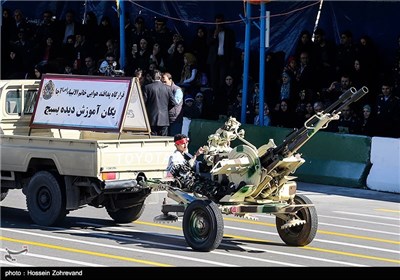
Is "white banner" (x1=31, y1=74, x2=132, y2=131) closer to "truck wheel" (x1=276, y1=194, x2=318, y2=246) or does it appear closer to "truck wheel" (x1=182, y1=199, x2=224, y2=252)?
"truck wheel" (x1=182, y1=199, x2=224, y2=252)

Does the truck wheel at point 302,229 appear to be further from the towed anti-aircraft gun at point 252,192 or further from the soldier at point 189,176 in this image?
the soldier at point 189,176

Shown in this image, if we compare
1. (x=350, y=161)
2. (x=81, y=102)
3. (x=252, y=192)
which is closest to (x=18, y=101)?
(x=81, y=102)

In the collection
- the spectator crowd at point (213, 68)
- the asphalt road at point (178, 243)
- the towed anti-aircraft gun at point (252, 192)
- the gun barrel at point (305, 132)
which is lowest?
the asphalt road at point (178, 243)

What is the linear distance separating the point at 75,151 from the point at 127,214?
1.60 meters

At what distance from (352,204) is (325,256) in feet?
17.1

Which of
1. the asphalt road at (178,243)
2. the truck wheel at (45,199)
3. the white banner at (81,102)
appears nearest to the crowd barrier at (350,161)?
the asphalt road at (178,243)

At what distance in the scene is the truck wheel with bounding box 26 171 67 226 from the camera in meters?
16.5

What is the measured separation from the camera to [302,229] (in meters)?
15.5

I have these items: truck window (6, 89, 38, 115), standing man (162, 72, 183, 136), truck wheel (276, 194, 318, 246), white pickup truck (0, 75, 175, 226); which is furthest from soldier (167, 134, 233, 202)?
standing man (162, 72, 183, 136)

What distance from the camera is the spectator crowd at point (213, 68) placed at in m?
22.5

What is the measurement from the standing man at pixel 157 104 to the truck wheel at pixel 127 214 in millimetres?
5083

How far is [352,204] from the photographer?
19.9 meters

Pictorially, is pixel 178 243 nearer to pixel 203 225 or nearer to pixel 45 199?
pixel 203 225

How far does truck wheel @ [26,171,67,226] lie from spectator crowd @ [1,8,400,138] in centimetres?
579
